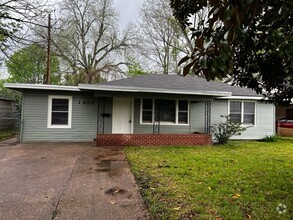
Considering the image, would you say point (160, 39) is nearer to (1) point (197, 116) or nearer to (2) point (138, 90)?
(1) point (197, 116)

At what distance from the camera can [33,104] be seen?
10.4 m

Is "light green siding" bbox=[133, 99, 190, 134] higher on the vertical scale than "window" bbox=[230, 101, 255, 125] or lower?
lower

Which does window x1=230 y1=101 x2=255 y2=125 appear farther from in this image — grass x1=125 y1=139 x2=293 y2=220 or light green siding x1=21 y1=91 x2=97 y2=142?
light green siding x1=21 y1=91 x2=97 y2=142

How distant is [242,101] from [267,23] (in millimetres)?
10895

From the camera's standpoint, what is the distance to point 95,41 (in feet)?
93.2

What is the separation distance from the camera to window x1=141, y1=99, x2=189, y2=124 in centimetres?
1175

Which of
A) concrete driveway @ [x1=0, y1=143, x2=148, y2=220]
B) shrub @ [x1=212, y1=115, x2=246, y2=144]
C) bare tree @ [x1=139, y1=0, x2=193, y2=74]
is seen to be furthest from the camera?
bare tree @ [x1=139, y1=0, x2=193, y2=74]

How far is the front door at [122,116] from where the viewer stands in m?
11.5

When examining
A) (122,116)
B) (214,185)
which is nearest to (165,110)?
(122,116)

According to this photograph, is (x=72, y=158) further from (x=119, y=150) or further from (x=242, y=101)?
(x=242, y=101)

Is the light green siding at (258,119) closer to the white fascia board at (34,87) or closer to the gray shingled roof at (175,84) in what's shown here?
the gray shingled roof at (175,84)

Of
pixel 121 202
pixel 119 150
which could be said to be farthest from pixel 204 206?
pixel 119 150

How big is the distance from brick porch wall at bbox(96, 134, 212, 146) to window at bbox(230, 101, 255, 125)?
115 inches

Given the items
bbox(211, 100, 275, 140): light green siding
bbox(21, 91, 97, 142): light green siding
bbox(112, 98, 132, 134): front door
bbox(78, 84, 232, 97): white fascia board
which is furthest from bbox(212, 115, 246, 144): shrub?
bbox(21, 91, 97, 142): light green siding
